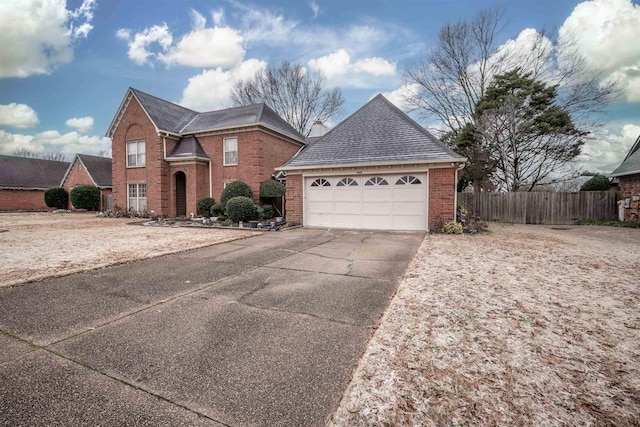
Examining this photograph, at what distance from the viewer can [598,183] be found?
659 inches

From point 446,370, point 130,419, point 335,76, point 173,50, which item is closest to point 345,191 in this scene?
point 446,370

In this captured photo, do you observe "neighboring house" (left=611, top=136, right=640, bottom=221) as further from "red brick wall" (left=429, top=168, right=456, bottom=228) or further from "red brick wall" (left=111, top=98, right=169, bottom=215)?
"red brick wall" (left=111, top=98, right=169, bottom=215)

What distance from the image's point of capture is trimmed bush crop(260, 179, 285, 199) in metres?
16.2

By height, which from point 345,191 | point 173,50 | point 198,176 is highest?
point 173,50

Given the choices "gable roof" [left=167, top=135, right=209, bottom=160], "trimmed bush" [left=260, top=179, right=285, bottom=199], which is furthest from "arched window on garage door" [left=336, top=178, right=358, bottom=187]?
"gable roof" [left=167, top=135, right=209, bottom=160]

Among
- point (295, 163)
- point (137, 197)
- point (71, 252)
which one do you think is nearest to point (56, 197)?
point (137, 197)

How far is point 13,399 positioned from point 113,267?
437cm

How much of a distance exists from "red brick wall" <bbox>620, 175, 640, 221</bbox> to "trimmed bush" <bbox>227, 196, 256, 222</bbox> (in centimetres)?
1919

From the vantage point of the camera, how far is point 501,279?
16.3 feet

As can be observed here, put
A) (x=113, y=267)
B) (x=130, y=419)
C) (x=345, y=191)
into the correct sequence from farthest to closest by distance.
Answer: (x=345, y=191) → (x=113, y=267) → (x=130, y=419)

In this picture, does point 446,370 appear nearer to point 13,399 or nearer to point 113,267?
point 13,399

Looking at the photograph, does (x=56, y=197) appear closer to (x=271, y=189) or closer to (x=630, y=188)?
(x=271, y=189)

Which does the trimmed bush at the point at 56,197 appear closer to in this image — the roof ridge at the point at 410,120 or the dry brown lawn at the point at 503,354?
the roof ridge at the point at 410,120

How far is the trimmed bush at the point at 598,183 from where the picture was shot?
1662 centimetres
